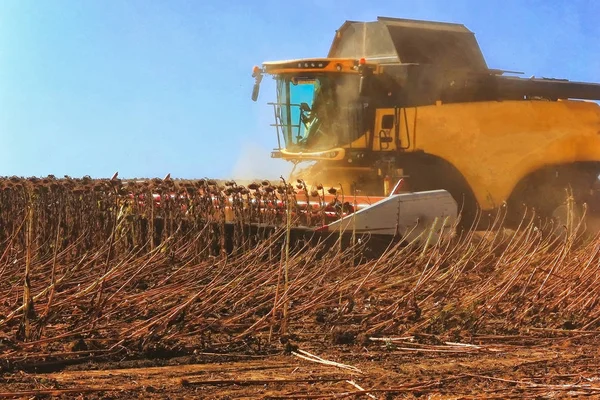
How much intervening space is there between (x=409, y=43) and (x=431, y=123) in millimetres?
1691

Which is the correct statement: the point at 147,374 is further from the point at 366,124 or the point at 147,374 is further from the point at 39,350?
the point at 366,124

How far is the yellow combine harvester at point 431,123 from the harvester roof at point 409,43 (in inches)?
0.8

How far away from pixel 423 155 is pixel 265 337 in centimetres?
739

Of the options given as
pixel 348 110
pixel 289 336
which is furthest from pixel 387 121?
pixel 289 336

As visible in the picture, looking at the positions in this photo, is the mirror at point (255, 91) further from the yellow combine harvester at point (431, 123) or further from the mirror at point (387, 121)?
the mirror at point (387, 121)

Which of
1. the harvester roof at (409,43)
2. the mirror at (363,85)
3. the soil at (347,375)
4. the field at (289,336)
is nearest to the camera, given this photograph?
the soil at (347,375)

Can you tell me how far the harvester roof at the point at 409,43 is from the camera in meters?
12.5

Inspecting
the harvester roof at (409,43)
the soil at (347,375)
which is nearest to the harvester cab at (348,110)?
the harvester roof at (409,43)

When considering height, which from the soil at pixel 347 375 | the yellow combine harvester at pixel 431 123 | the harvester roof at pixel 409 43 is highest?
the harvester roof at pixel 409 43

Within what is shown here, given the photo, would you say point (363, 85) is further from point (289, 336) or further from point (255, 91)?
point (289, 336)

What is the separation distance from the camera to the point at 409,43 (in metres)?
12.7

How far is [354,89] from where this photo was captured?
11453 millimetres

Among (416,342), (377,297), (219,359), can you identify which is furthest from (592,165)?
(219,359)

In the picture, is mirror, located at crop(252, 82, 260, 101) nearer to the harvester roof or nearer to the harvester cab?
the harvester cab
